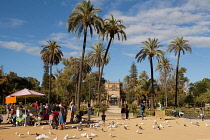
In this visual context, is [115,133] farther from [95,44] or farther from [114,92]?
[114,92]

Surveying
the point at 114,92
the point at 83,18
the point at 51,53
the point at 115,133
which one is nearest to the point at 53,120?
the point at 115,133

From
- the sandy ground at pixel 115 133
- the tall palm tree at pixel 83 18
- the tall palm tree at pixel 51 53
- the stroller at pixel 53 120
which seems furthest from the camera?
the tall palm tree at pixel 51 53

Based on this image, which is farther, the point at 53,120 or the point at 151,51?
the point at 151,51

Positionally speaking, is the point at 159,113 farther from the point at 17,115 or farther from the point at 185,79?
the point at 185,79

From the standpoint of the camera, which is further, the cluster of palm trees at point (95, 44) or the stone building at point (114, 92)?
the stone building at point (114, 92)

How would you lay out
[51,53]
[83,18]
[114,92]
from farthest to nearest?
[114,92]
[51,53]
[83,18]

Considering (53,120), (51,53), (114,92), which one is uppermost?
(51,53)

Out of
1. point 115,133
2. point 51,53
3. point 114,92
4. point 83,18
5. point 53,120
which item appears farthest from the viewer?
point 114,92

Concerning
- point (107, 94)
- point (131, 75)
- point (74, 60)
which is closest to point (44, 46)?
point (74, 60)

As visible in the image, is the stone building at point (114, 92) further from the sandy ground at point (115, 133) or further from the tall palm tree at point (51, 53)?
the sandy ground at point (115, 133)

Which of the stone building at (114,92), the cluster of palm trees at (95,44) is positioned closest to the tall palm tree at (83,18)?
the cluster of palm trees at (95,44)

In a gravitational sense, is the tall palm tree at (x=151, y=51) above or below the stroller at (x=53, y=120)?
above

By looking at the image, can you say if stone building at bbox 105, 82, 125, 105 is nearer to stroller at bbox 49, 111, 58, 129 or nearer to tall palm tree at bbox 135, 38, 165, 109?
tall palm tree at bbox 135, 38, 165, 109

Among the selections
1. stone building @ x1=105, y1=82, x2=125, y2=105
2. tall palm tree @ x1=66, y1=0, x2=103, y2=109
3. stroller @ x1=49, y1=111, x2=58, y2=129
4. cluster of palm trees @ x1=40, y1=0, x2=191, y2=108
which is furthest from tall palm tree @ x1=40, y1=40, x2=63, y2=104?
stone building @ x1=105, y1=82, x2=125, y2=105
